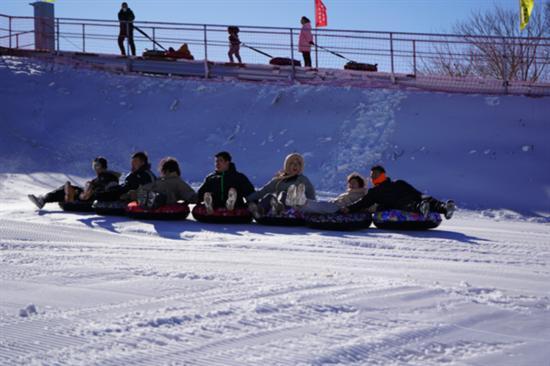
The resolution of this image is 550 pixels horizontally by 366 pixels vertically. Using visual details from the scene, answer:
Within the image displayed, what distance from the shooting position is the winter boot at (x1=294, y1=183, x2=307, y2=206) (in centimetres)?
1020

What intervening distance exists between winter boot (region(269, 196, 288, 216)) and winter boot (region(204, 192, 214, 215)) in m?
0.78

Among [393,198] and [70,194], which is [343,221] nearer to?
[393,198]

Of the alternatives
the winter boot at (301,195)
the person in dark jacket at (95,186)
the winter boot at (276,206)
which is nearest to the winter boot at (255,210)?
the winter boot at (276,206)

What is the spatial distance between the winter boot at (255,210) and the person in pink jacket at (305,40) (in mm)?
11854

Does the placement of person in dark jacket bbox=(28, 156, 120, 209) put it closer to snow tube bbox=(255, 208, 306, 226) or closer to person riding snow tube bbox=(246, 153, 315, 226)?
person riding snow tube bbox=(246, 153, 315, 226)

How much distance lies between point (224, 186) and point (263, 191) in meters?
0.51

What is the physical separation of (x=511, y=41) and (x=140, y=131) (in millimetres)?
9434

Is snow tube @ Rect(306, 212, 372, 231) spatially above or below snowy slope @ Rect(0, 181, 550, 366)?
above

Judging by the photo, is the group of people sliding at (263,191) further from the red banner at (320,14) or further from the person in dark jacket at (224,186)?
the red banner at (320,14)

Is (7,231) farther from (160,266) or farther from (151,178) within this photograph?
(160,266)

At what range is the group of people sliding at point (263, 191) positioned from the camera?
9898 mm

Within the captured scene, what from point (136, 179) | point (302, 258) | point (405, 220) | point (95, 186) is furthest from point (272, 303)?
point (95, 186)

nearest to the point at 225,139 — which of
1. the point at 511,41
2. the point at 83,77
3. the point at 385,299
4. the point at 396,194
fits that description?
the point at 83,77

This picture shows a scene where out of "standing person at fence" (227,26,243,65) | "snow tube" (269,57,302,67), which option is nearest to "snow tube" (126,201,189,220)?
"snow tube" (269,57,302,67)
